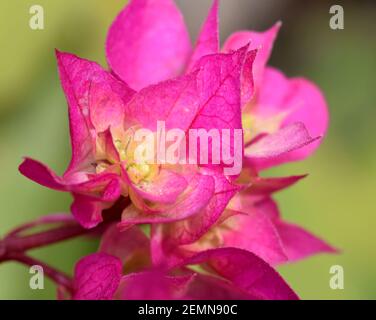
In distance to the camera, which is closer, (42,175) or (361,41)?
(42,175)

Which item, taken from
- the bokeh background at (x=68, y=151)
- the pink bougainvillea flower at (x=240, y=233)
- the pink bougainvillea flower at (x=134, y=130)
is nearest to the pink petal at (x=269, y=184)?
the pink bougainvillea flower at (x=240, y=233)

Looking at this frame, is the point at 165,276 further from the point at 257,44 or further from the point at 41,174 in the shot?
Answer: the point at 257,44

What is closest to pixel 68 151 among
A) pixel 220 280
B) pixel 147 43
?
pixel 147 43

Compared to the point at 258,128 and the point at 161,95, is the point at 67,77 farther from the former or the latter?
the point at 258,128

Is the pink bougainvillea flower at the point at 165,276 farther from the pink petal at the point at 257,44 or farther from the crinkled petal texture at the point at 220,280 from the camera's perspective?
the pink petal at the point at 257,44

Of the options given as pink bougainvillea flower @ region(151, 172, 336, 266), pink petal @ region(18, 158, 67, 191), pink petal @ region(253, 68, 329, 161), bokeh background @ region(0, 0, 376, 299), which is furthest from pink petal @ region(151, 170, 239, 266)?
bokeh background @ region(0, 0, 376, 299)
